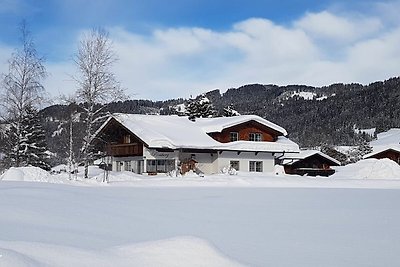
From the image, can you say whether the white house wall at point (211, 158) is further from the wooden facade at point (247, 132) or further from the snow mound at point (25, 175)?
the snow mound at point (25, 175)

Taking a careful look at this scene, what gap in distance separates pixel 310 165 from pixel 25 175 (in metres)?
34.0

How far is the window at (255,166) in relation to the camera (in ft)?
123

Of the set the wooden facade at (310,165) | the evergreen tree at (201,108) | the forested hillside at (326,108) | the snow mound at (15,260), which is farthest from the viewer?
the forested hillside at (326,108)

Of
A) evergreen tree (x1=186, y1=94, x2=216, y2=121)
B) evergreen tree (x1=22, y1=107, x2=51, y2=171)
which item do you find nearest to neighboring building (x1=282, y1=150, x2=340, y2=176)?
evergreen tree (x1=186, y1=94, x2=216, y2=121)

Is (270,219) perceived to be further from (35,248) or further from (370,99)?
(370,99)

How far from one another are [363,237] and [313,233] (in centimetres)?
81

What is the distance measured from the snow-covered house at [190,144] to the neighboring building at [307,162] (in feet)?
24.3

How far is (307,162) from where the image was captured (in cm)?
4844

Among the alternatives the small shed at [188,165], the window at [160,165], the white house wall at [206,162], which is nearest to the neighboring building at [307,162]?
the white house wall at [206,162]

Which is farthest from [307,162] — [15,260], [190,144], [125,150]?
[15,260]

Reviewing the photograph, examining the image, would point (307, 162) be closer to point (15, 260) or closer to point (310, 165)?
point (310, 165)

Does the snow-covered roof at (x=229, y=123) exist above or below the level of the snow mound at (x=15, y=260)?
above

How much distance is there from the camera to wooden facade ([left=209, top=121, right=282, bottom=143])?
3762 cm

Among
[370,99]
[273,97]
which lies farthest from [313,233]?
[273,97]
